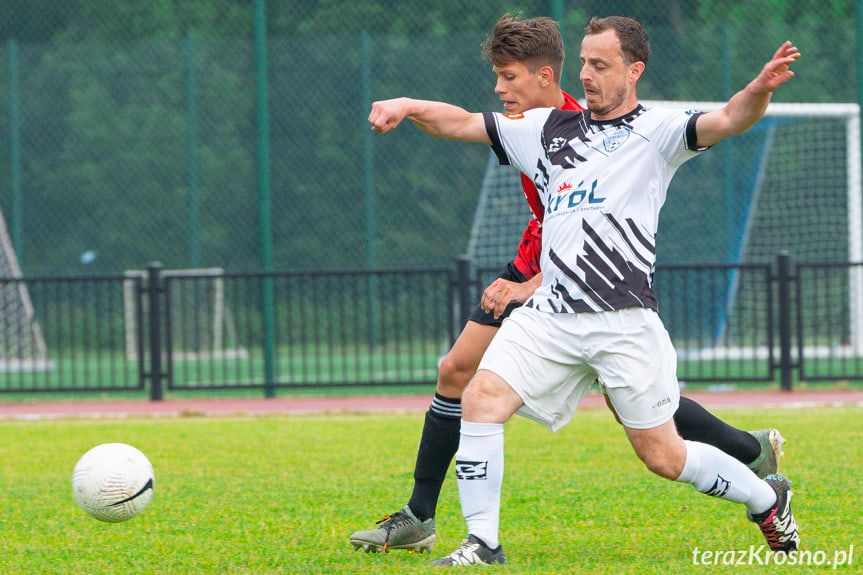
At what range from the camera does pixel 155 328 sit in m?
10.9

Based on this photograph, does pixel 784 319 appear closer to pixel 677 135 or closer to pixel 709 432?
pixel 709 432

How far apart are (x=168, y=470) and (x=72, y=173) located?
10047 mm

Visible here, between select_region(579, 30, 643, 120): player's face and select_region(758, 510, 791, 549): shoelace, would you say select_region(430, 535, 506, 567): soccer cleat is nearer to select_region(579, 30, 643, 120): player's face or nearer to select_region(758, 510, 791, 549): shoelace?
select_region(758, 510, 791, 549): shoelace

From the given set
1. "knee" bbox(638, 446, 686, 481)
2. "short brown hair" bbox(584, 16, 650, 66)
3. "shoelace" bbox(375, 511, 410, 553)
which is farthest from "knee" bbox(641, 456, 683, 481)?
"short brown hair" bbox(584, 16, 650, 66)

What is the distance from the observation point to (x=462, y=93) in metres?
14.0

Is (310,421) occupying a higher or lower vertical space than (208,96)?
lower

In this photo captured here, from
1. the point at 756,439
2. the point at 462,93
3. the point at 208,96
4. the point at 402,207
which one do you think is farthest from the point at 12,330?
the point at 756,439

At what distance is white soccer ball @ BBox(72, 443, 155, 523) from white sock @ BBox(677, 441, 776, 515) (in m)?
1.99

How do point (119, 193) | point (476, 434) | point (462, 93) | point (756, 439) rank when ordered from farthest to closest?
1. point (119, 193)
2. point (462, 93)
3. point (756, 439)
4. point (476, 434)

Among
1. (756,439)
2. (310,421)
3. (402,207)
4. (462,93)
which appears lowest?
(310,421)

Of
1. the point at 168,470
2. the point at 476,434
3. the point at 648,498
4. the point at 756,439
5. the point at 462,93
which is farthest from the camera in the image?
the point at 462,93

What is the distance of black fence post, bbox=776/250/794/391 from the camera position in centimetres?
1063

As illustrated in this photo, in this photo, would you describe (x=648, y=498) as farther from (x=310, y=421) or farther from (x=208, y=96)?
(x=208, y=96)

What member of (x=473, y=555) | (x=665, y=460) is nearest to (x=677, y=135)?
(x=665, y=460)
